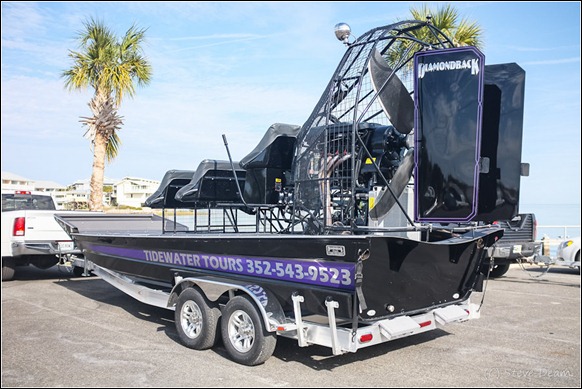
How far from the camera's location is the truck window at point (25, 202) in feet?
42.4

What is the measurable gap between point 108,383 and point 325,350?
2.45 meters

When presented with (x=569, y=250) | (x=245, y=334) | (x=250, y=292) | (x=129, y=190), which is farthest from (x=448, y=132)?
(x=129, y=190)

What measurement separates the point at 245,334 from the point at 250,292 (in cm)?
50

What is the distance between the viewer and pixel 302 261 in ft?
18.2

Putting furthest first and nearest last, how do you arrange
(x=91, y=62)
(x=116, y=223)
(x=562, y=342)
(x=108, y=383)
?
(x=91, y=62) < (x=116, y=223) < (x=562, y=342) < (x=108, y=383)

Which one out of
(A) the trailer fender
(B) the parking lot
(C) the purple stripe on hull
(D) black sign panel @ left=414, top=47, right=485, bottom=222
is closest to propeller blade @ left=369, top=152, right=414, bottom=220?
(D) black sign panel @ left=414, top=47, right=485, bottom=222

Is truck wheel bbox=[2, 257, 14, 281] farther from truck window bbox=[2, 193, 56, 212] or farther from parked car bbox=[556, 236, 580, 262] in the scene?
parked car bbox=[556, 236, 580, 262]

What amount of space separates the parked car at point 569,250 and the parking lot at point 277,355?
187 inches

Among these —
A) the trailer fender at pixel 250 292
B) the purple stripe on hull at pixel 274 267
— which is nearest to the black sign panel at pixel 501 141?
the purple stripe on hull at pixel 274 267

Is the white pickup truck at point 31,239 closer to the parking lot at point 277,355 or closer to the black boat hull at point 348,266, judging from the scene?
the parking lot at point 277,355

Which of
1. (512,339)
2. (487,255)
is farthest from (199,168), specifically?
(512,339)

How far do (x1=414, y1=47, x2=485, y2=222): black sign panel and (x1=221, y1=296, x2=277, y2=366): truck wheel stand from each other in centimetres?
198

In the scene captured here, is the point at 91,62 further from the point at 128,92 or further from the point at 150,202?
the point at 150,202

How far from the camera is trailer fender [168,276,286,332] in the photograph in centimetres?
565
